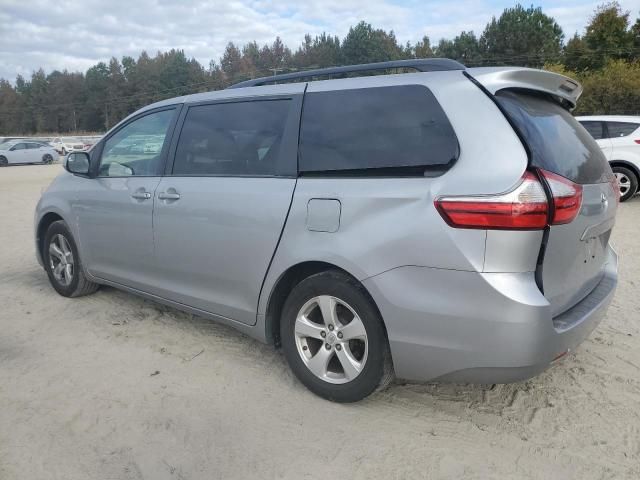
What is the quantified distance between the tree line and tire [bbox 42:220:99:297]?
30218 mm

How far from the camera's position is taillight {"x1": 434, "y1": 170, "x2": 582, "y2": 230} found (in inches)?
91.4

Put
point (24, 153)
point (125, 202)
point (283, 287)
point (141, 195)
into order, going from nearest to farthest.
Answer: point (283, 287) < point (141, 195) < point (125, 202) < point (24, 153)

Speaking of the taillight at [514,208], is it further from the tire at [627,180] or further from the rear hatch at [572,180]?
the tire at [627,180]

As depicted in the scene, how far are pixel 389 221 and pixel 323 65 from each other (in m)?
82.2

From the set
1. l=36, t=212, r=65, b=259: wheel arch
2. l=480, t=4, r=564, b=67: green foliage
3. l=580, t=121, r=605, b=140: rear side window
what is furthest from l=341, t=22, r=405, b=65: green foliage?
l=36, t=212, r=65, b=259: wheel arch

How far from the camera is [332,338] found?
2.93m

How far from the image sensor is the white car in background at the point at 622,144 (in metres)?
9.59

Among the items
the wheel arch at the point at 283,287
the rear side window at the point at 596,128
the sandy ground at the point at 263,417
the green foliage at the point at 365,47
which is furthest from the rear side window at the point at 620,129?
the green foliage at the point at 365,47

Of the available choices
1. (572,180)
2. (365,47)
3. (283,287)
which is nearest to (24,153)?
(283,287)

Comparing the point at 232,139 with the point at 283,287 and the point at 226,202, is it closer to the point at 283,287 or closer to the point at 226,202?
the point at 226,202

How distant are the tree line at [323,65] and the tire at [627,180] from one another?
21.7 metres

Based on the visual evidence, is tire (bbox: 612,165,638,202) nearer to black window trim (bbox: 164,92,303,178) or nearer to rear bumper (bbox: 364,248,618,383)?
rear bumper (bbox: 364,248,618,383)

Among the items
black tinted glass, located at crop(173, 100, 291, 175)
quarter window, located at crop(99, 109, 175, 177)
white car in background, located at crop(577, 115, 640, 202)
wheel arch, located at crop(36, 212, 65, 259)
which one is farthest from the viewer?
white car in background, located at crop(577, 115, 640, 202)

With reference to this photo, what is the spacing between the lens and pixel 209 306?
354 centimetres
